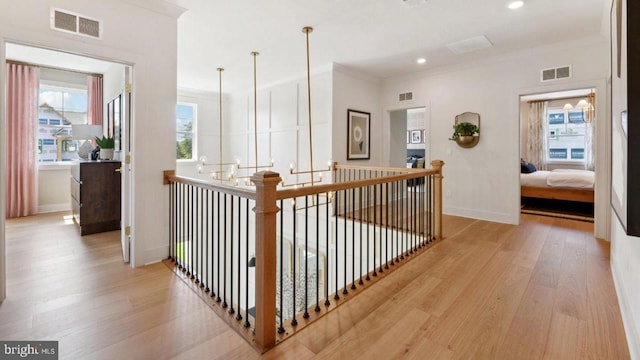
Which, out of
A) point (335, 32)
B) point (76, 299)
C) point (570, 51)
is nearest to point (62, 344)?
point (76, 299)

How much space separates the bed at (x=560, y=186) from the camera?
5117 millimetres

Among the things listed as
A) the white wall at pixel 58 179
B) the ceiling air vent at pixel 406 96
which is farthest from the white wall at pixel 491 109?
the white wall at pixel 58 179

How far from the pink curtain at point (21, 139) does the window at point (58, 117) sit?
0.31 metres

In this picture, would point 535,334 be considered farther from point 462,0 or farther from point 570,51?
point 570,51

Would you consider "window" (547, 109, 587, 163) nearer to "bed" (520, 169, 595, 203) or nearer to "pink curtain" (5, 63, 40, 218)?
"bed" (520, 169, 595, 203)

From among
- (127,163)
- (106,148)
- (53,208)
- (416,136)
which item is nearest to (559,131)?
(416,136)

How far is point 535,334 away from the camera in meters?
1.86

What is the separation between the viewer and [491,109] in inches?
187

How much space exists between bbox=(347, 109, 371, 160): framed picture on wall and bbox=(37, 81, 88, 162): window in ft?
16.5

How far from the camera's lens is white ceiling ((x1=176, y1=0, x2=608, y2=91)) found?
3.13m

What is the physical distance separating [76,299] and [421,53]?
16.3 ft

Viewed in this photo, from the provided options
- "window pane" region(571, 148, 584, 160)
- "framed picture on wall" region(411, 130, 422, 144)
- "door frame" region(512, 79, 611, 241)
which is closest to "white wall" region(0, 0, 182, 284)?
"door frame" region(512, 79, 611, 241)

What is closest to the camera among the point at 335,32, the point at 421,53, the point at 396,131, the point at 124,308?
the point at 124,308

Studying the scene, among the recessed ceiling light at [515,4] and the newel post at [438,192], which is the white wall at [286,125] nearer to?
the newel post at [438,192]
